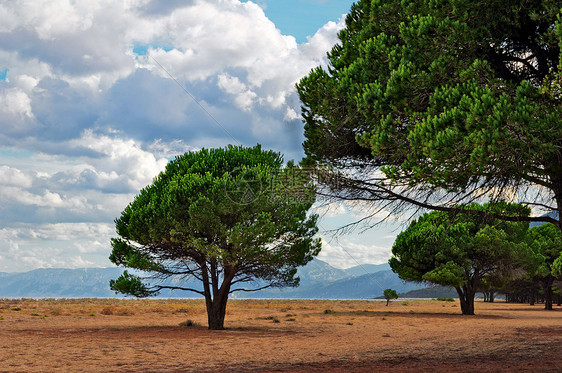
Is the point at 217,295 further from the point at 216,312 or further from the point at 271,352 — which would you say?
the point at 271,352

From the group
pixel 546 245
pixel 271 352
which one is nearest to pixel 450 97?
pixel 271 352

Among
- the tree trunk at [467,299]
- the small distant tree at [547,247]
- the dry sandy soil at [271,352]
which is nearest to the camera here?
the dry sandy soil at [271,352]

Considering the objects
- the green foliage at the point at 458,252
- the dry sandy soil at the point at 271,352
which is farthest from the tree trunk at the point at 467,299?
the dry sandy soil at the point at 271,352

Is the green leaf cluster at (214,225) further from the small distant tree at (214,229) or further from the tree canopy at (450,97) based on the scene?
the tree canopy at (450,97)

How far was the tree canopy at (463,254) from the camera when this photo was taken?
41.7m

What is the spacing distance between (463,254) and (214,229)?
27.3 metres

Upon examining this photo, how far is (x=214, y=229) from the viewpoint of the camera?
76.8 feet

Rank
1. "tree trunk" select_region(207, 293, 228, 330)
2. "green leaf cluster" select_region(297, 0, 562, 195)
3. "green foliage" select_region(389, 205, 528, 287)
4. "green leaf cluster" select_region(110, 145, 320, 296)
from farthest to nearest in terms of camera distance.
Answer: "green foliage" select_region(389, 205, 528, 287), "tree trunk" select_region(207, 293, 228, 330), "green leaf cluster" select_region(110, 145, 320, 296), "green leaf cluster" select_region(297, 0, 562, 195)

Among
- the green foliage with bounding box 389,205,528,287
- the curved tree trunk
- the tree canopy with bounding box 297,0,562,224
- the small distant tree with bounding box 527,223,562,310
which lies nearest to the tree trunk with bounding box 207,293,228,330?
the curved tree trunk

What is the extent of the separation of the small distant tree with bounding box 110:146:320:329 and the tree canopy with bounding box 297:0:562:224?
7.77m

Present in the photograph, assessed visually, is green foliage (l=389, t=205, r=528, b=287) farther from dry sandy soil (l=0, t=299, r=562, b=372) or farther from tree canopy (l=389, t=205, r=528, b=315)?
dry sandy soil (l=0, t=299, r=562, b=372)

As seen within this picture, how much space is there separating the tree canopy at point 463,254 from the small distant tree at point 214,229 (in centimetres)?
1964

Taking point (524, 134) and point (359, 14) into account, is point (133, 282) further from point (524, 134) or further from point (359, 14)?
point (524, 134)

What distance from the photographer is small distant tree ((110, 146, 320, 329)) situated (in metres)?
23.1
